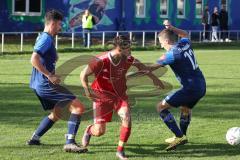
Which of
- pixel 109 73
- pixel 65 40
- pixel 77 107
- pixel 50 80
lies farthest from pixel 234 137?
pixel 65 40

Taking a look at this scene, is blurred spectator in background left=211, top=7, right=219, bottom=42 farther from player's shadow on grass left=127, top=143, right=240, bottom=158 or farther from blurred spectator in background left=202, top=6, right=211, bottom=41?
player's shadow on grass left=127, top=143, right=240, bottom=158

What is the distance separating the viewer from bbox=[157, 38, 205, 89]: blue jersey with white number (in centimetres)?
867

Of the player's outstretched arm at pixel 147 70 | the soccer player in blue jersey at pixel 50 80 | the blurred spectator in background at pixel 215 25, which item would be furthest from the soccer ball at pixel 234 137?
the blurred spectator in background at pixel 215 25

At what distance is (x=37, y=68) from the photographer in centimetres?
828

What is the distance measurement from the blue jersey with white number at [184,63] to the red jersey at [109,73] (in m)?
0.54

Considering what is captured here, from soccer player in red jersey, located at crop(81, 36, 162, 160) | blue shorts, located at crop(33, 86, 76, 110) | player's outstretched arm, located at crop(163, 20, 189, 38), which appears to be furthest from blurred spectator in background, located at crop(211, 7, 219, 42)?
blue shorts, located at crop(33, 86, 76, 110)

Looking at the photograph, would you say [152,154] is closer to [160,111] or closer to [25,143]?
[160,111]

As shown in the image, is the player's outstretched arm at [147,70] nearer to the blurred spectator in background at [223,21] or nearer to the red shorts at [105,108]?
the red shorts at [105,108]

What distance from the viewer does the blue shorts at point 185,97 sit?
29.3ft

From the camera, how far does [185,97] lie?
8.99m

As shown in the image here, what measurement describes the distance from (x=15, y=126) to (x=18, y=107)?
213 centimetres

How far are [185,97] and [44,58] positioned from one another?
2.04 metres

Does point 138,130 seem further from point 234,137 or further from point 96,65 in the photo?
point 96,65

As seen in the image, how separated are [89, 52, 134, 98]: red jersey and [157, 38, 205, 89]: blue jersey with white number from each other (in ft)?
1.78
